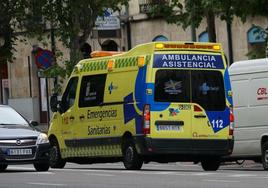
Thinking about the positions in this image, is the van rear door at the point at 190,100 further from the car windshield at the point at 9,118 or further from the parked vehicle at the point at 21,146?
the car windshield at the point at 9,118

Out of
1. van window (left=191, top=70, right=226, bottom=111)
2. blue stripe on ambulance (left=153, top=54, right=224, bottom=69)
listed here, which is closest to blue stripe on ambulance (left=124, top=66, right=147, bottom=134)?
blue stripe on ambulance (left=153, top=54, right=224, bottom=69)

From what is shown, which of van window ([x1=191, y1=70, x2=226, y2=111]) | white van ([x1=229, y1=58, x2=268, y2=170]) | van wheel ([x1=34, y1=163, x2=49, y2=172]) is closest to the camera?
van window ([x1=191, y1=70, x2=226, y2=111])

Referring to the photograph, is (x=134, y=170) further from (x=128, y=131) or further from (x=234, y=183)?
(x=234, y=183)

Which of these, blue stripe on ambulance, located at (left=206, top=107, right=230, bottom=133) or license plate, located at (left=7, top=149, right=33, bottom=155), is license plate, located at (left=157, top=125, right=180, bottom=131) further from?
license plate, located at (left=7, top=149, right=33, bottom=155)

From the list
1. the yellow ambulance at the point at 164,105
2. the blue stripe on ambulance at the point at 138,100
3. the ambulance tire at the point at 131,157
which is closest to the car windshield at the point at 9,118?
the yellow ambulance at the point at 164,105

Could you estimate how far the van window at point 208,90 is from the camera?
22656mm

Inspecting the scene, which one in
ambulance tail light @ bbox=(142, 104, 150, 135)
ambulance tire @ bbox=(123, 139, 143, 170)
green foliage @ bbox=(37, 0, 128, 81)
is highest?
green foliage @ bbox=(37, 0, 128, 81)

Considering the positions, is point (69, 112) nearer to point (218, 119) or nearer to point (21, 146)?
point (21, 146)

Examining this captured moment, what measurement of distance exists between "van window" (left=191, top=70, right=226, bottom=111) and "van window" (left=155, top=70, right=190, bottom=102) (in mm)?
177

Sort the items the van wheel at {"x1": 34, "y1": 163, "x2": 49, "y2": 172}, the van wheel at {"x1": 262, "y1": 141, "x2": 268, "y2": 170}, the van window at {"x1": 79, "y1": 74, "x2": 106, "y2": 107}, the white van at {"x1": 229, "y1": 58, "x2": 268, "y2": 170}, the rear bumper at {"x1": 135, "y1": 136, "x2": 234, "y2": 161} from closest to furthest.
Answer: the rear bumper at {"x1": 135, "y1": 136, "x2": 234, "y2": 161} → the van wheel at {"x1": 34, "y1": 163, "x2": 49, "y2": 172} → the van window at {"x1": 79, "y1": 74, "x2": 106, "y2": 107} → the van wheel at {"x1": 262, "y1": 141, "x2": 268, "y2": 170} → the white van at {"x1": 229, "y1": 58, "x2": 268, "y2": 170}

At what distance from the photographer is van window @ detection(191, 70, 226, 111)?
22.7 metres

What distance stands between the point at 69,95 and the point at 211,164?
398 centimetres

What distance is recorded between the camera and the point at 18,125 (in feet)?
76.7

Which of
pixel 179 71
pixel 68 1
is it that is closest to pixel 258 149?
pixel 179 71
